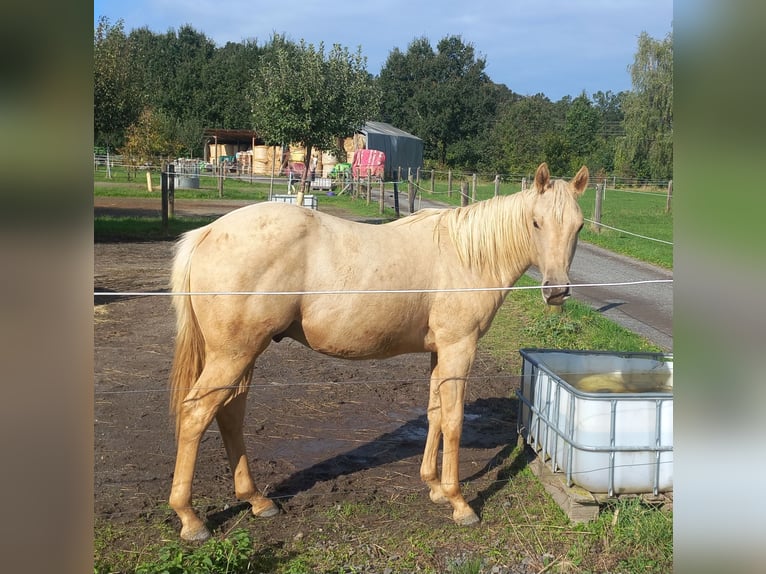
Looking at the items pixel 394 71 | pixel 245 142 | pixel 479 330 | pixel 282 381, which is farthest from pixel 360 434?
pixel 394 71

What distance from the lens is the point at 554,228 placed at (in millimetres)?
3471

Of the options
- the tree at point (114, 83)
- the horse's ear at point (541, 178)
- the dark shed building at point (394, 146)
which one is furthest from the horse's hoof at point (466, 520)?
the dark shed building at point (394, 146)

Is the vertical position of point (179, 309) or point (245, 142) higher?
point (245, 142)

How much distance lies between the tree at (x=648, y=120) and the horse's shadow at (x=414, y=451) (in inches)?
964

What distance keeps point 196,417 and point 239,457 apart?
17.5 inches

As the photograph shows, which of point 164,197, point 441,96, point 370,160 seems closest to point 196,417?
point 164,197

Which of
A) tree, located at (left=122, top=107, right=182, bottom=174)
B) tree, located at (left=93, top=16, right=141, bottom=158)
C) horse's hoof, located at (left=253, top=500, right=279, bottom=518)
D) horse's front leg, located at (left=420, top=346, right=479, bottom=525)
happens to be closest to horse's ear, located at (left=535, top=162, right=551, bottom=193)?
horse's front leg, located at (left=420, top=346, right=479, bottom=525)

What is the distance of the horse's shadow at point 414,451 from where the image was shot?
3.88 meters

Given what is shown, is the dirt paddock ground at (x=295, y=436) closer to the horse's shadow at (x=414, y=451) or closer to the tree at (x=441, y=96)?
the horse's shadow at (x=414, y=451)

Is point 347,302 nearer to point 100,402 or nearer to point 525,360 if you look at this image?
point 525,360

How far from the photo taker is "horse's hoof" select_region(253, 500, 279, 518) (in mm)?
3535

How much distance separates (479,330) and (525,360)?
911 millimetres

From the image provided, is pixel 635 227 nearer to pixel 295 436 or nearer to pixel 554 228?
pixel 295 436

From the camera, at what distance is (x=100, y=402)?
4.83 metres
